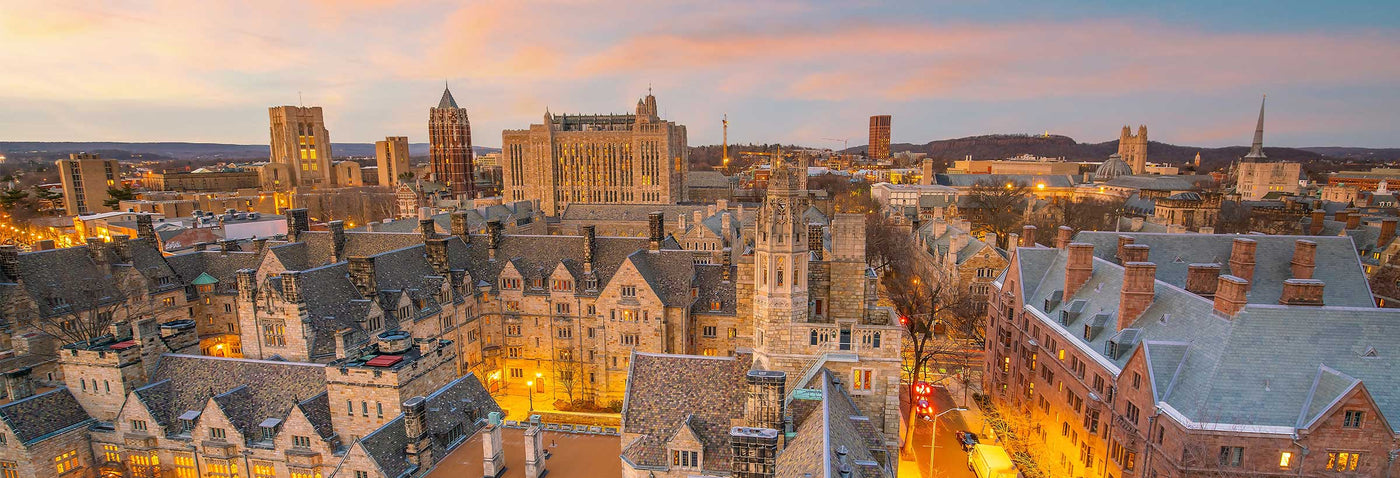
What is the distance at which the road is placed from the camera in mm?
41741

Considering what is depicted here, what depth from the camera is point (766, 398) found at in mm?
24688

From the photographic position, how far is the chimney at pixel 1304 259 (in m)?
40.1

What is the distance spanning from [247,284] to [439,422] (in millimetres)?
21641

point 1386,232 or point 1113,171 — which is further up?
point 1113,171

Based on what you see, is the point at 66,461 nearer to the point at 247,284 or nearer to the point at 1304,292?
the point at 247,284

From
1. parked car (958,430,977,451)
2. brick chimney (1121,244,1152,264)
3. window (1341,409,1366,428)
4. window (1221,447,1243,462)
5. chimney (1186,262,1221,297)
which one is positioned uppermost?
brick chimney (1121,244,1152,264)

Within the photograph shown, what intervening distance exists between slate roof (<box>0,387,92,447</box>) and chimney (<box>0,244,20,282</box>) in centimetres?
1780

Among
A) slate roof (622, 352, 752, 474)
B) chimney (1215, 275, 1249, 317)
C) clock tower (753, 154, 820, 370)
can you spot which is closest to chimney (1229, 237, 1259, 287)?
chimney (1215, 275, 1249, 317)

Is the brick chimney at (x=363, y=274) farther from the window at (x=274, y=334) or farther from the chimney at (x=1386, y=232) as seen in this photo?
the chimney at (x=1386, y=232)

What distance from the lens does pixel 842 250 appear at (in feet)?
109

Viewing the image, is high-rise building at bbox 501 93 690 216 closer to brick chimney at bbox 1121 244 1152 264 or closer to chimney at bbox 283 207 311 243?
chimney at bbox 283 207 311 243

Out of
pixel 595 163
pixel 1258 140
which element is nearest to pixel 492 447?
pixel 595 163

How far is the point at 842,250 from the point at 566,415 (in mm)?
22993

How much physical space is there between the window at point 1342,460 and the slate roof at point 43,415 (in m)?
62.3
